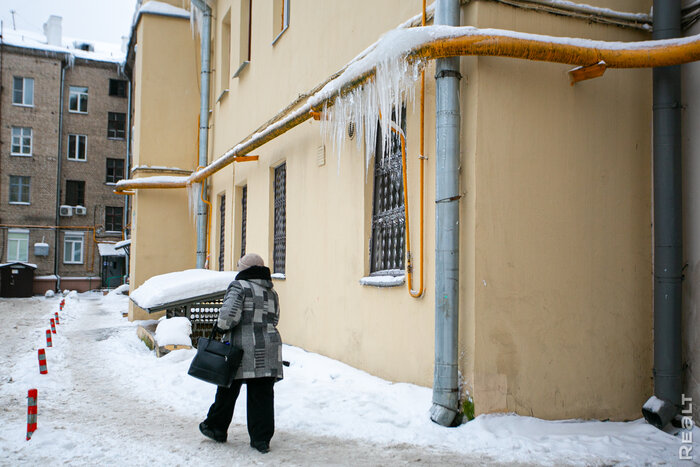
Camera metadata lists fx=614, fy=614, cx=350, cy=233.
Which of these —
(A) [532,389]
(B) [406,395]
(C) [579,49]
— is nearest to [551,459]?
(A) [532,389]

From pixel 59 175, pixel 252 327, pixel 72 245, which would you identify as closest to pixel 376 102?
pixel 252 327

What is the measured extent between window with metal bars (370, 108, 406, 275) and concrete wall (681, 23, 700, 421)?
102 inches

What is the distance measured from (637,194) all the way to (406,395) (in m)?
2.81

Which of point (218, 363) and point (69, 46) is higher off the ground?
point (69, 46)

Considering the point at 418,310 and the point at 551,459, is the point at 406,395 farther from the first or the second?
the point at 551,459

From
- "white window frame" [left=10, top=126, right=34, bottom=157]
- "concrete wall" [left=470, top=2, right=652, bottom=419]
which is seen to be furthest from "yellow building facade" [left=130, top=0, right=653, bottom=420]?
"white window frame" [left=10, top=126, right=34, bottom=157]

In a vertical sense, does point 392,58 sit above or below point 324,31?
below

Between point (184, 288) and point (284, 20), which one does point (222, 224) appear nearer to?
point (184, 288)

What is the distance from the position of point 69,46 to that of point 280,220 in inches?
1300

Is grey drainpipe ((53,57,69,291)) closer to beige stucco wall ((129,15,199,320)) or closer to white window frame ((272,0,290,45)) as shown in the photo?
beige stucco wall ((129,15,199,320))

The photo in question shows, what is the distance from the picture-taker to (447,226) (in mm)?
5098

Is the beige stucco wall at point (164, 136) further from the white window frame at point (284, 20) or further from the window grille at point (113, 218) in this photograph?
the window grille at point (113, 218)

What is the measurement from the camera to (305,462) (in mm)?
4305

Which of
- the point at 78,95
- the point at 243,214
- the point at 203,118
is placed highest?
the point at 78,95
